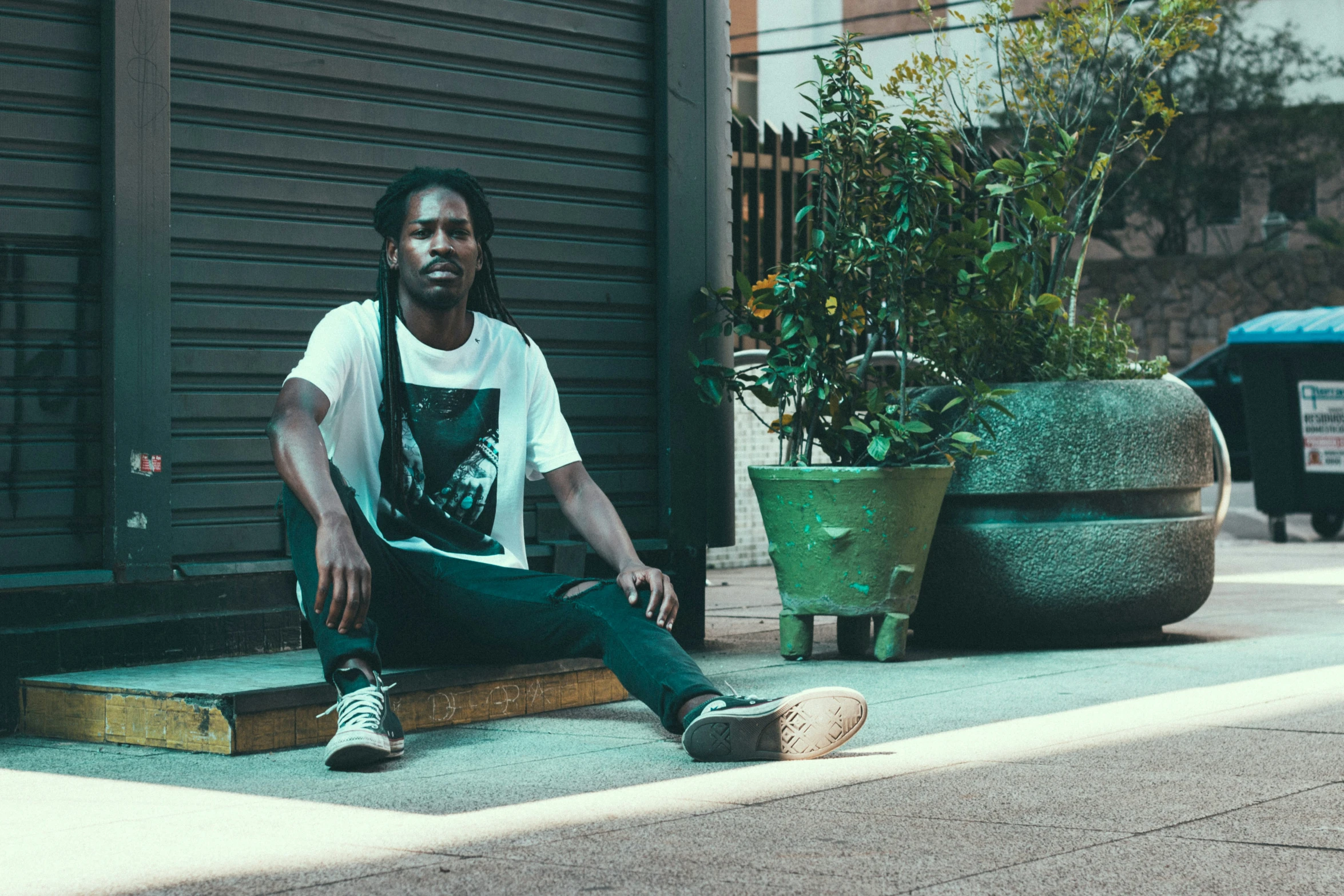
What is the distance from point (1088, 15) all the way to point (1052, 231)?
121 cm

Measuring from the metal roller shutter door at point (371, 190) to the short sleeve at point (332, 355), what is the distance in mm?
826

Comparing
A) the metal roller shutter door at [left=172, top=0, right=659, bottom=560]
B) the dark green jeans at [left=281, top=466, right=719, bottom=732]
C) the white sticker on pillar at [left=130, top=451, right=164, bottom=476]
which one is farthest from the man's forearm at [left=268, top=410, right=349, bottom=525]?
the metal roller shutter door at [left=172, top=0, right=659, bottom=560]

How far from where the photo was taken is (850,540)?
570 cm

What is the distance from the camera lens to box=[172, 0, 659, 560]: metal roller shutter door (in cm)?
491

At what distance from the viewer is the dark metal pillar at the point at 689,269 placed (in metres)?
6.08

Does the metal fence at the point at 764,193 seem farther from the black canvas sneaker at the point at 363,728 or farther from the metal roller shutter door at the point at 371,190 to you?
the black canvas sneaker at the point at 363,728

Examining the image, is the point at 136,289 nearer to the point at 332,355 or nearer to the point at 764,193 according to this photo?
the point at 332,355

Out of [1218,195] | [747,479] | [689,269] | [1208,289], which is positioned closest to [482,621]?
[689,269]

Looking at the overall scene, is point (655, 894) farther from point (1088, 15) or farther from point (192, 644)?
point (1088, 15)

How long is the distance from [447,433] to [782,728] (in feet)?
4.03

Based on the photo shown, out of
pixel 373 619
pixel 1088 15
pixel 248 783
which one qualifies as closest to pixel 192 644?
pixel 373 619

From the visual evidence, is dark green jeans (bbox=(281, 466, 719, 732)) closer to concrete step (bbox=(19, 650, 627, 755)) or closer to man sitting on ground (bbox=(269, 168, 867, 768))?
man sitting on ground (bbox=(269, 168, 867, 768))

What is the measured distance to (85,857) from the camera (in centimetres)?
287

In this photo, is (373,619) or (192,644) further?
(192,644)
